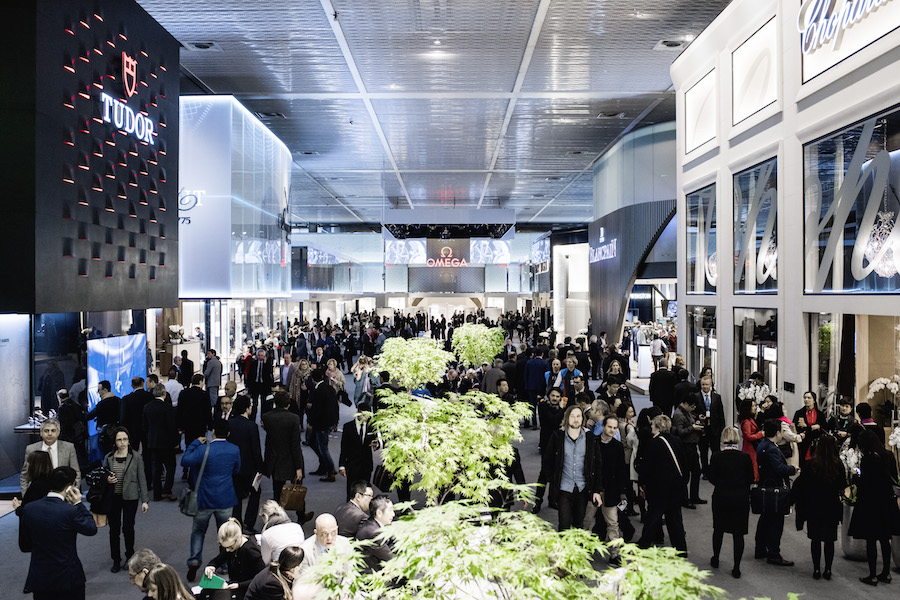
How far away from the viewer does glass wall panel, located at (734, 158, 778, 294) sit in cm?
955

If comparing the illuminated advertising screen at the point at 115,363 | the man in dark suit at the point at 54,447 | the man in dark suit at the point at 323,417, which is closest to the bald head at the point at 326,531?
the man in dark suit at the point at 54,447

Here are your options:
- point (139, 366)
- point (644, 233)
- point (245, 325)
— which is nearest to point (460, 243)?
point (644, 233)

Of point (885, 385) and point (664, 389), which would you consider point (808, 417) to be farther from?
point (664, 389)

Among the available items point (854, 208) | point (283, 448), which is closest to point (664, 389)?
point (854, 208)

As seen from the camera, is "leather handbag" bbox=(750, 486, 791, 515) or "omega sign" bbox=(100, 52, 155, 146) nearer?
"leather handbag" bbox=(750, 486, 791, 515)

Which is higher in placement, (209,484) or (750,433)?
(750,433)

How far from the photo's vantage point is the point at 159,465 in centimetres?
859

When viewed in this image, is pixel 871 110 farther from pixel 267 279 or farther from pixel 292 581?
pixel 267 279

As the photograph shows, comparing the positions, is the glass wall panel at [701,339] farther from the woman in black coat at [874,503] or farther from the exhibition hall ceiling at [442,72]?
the woman in black coat at [874,503]

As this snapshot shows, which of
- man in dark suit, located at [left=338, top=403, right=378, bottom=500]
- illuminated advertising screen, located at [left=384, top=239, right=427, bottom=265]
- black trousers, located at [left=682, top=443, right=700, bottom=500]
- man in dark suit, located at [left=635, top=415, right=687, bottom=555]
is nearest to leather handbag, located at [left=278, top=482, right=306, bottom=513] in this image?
man in dark suit, located at [left=338, top=403, right=378, bottom=500]

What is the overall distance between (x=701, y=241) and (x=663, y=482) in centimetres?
726

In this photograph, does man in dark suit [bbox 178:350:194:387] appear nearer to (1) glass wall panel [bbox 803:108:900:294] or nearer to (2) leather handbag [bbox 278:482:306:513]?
(2) leather handbag [bbox 278:482:306:513]

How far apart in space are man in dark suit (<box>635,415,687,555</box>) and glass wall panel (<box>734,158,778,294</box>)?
4.06m

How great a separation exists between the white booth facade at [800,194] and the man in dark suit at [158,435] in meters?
7.57
